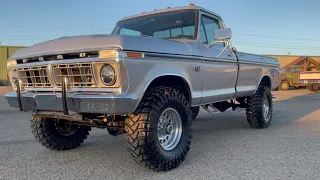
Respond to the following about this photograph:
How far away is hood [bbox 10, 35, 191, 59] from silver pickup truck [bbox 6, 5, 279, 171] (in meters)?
0.01

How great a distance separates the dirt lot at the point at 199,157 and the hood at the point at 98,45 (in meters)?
1.45

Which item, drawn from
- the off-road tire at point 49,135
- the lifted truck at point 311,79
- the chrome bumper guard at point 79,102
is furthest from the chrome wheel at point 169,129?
the lifted truck at point 311,79

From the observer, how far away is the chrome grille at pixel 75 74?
11.7 feet

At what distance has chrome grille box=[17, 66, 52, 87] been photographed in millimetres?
3939

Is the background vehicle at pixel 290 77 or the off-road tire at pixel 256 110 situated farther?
the background vehicle at pixel 290 77

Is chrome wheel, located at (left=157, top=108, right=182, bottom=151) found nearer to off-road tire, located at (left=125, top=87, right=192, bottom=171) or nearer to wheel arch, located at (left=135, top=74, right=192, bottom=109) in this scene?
off-road tire, located at (left=125, top=87, right=192, bottom=171)

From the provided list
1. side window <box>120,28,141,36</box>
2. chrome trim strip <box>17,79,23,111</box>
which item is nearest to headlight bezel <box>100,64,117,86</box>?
chrome trim strip <box>17,79,23,111</box>

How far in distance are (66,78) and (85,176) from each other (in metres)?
1.16

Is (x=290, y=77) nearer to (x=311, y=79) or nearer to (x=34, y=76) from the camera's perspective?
(x=311, y=79)

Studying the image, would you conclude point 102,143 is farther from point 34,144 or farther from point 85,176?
point 85,176

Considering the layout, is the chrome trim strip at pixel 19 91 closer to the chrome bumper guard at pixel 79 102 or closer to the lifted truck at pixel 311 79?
the chrome bumper guard at pixel 79 102

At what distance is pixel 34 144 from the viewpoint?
5.50 meters

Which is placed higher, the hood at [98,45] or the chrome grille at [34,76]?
the hood at [98,45]

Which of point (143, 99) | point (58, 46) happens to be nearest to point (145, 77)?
point (143, 99)
